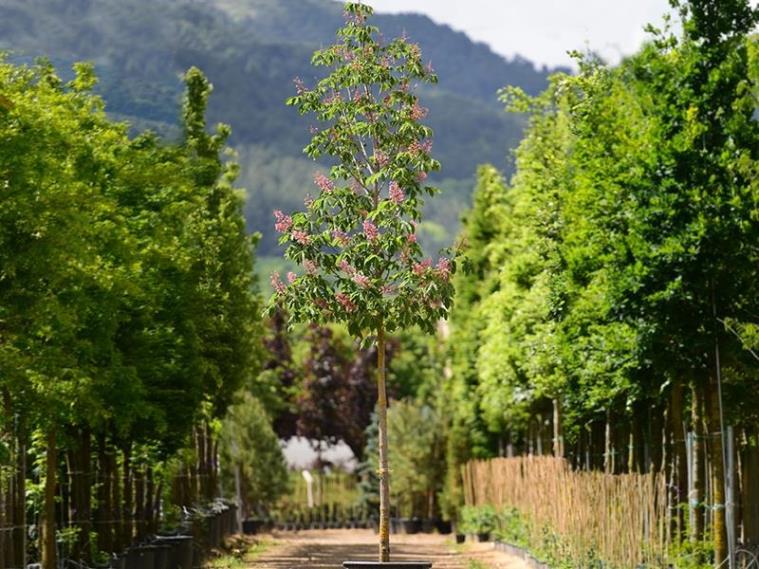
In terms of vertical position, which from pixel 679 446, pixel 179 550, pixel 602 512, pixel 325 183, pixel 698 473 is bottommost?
pixel 179 550

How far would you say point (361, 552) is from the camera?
5125 centimetres

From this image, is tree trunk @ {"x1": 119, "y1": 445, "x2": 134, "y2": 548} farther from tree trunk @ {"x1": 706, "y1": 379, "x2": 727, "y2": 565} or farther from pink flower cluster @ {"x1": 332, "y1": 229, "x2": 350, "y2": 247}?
tree trunk @ {"x1": 706, "y1": 379, "x2": 727, "y2": 565}

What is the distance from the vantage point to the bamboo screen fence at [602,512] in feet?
87.4

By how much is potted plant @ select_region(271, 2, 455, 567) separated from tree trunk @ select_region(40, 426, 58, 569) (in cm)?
459

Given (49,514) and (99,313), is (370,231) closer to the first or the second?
(99,313)

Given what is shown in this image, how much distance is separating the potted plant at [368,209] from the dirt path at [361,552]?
1524 centimetres

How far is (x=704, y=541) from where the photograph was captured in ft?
84.0

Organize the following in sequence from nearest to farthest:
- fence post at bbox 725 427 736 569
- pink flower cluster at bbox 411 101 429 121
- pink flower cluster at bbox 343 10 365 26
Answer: fence post at bbox 725 427 736 569 < pink flower cluster at bbox 411 101 429 121 < pink flower cluster at bbox 343 10 365 26

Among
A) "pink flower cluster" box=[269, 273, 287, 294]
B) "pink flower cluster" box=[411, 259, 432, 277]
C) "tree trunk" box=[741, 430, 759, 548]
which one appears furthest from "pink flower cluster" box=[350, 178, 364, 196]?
"tree trunk" box=[741, 430, 759, 548]

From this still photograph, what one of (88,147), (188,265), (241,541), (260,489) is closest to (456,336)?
(260,489)

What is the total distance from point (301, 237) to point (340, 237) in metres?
0.61

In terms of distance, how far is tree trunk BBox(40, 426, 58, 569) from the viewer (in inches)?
1030

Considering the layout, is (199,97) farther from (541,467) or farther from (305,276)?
(305,276)

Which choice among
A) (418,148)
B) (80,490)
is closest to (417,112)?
(418,148)
